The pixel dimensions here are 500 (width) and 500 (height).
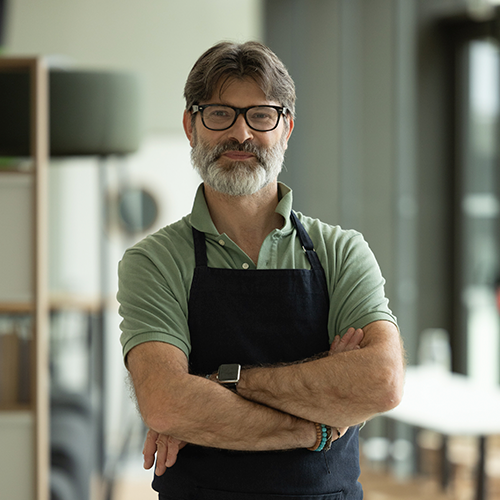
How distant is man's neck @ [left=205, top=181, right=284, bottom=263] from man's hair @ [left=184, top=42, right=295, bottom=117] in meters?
0.22

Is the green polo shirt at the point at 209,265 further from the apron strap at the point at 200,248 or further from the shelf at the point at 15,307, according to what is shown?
the shelf at the point at 15,307

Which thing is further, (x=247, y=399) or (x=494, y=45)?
(x=494, y=45)

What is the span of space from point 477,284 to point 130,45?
353cm

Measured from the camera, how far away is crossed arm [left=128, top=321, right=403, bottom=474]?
148cm

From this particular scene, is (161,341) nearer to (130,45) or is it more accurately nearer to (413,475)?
(413,475)

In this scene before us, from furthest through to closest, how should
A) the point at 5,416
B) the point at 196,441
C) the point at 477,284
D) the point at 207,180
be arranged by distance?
the point at 477,284 < the point at 5,416 < the point at 207,180 < the point at 196,441

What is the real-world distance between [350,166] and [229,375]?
434cm

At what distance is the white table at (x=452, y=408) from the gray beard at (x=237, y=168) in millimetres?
2127

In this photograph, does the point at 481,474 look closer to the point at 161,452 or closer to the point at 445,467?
the point at 445,467

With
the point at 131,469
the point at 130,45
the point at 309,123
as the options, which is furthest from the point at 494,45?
the point at 131,469

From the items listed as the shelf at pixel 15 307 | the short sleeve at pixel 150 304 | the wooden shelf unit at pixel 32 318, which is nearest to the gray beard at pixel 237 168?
the short sleeve at pixel 150 304

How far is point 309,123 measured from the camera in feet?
18.6

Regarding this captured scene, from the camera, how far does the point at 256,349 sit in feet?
5.29

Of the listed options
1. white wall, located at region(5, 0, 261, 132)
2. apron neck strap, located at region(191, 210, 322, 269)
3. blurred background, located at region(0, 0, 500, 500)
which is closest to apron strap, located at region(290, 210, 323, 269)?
apron neck strap, located at region(191, 210, 322, 269)
